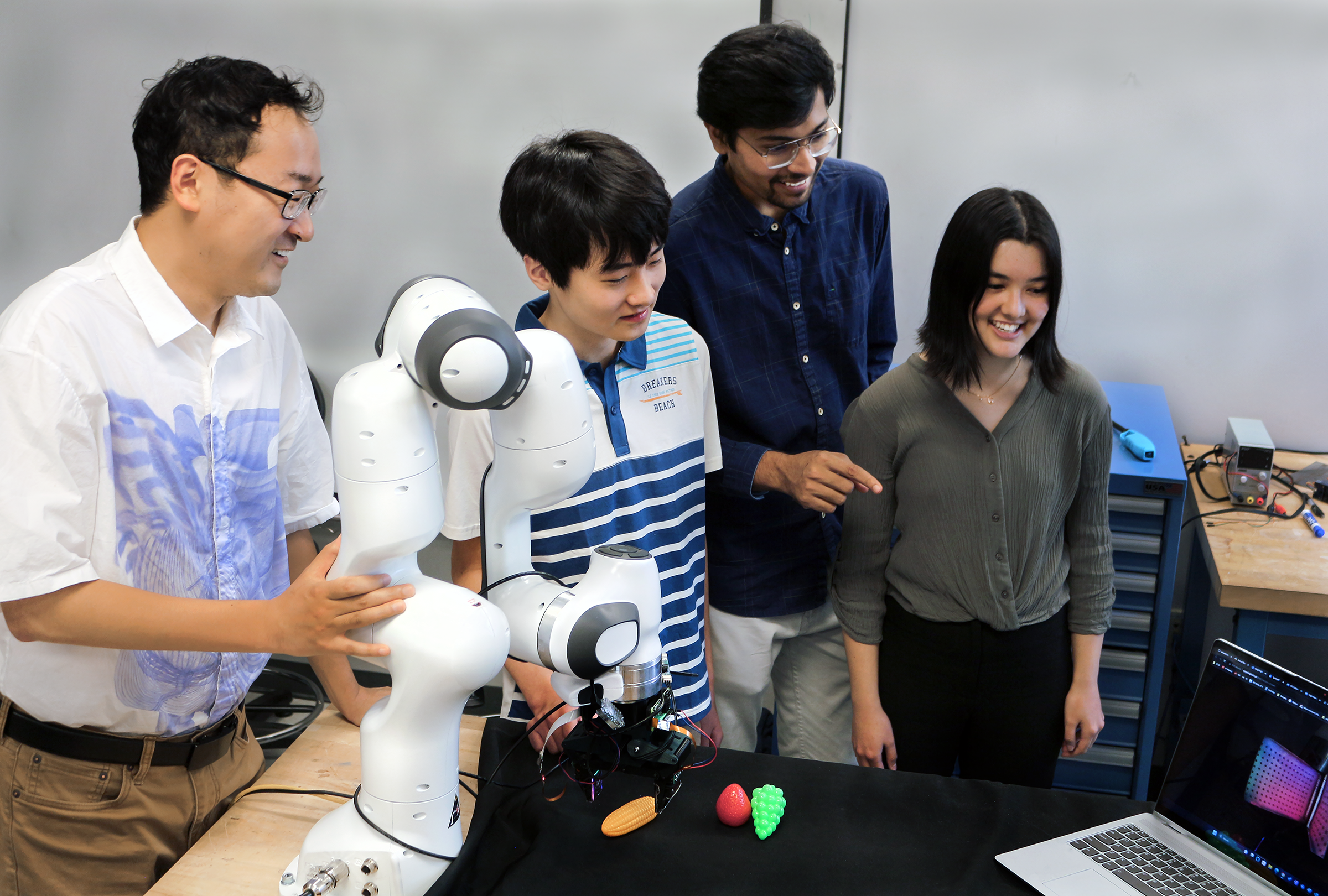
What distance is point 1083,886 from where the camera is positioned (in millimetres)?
1048

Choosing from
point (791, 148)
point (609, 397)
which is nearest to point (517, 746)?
point (609, 397)

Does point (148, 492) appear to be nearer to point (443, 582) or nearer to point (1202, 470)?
point (443, 582)

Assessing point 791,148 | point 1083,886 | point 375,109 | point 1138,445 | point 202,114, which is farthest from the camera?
point 375,109

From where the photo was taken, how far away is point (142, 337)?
1.17 metres

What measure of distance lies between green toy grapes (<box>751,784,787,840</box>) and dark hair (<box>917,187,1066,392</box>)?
2.37 ft

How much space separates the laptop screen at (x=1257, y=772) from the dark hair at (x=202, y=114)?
52.5 inches

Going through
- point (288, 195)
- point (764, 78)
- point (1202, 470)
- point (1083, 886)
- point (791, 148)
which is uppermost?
point (764, 78)

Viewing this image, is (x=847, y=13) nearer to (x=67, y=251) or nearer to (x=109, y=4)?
(x=109, y=4)

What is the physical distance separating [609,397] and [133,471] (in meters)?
0.61

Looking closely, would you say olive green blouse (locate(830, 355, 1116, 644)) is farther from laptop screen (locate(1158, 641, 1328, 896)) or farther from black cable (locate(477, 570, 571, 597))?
black cable (locate(477, 570, 571, 597))

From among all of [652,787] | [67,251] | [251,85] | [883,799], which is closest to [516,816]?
[652,787]

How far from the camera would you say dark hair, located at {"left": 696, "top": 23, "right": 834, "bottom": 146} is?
1.56 meters

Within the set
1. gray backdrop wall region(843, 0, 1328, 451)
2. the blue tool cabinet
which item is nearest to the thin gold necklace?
the blue tool cabinet

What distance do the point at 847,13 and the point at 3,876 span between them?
249cm
